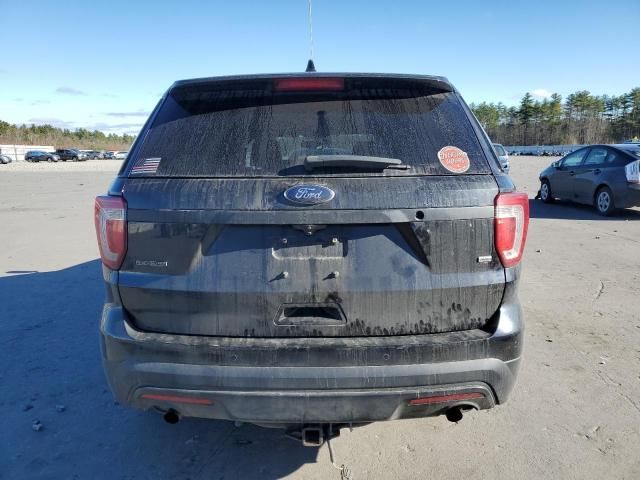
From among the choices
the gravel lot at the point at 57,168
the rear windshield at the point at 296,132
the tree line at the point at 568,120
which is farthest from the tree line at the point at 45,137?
the rear windshield at the point at 296,132

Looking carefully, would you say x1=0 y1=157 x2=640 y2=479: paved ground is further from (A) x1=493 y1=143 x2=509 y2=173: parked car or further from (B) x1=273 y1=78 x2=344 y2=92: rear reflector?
(B) x1=273 y1=78 x2=344 y2=92: rear reflector

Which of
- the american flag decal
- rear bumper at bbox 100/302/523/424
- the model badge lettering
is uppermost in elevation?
the american flag decal

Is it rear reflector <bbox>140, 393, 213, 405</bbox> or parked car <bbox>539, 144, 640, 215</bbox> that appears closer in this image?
rear reflector <bbox>140, 393, 213, 405</bbox>

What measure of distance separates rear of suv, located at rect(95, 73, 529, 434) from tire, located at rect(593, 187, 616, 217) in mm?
10560

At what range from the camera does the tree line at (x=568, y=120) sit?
113m

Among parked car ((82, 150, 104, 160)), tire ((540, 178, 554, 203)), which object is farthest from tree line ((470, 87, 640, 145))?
tire ((540, 178, 554, 203))

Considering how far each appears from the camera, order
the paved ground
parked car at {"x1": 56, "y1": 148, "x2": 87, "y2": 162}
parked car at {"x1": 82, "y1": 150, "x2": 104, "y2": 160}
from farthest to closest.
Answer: parked car at {"x1": 82, "y1": 150, "x2": 104, "y2": 160}
parked car at {"x1": 56, "y1": 148, "x2": 87, "y2": 162}
the paved ground

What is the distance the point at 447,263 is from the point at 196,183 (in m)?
1.19

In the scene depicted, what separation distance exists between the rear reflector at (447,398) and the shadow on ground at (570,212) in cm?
1038

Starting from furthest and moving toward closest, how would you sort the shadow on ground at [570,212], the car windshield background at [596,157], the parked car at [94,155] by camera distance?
1. the parked car at [94,155]
2. the car windshield background at [596,157]
3. the shadow on ground at [570,212]

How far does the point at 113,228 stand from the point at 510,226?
182 cm

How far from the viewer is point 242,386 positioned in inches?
79.7

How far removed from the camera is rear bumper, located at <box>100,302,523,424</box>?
2.03 m

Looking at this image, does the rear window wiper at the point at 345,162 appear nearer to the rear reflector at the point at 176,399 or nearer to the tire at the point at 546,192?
the rear reflector at the point at 176,399
